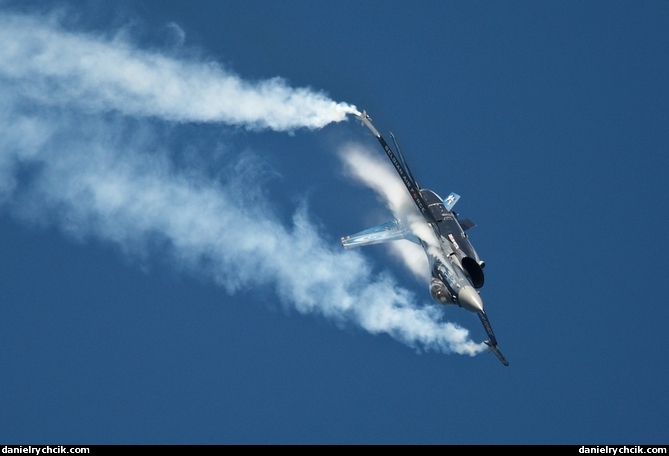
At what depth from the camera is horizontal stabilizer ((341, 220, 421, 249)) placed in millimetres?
74250

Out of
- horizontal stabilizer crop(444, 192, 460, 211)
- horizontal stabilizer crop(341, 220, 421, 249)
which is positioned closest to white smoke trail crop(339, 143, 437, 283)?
horizontal stabilizer crop(341, 220, 421, 249)

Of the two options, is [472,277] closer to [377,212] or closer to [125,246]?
[377,212]

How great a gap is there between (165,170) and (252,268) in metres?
6.71

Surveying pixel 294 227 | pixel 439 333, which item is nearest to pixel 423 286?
pixel 439 333

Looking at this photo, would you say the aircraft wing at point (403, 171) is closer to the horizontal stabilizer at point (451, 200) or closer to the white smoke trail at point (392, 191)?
the white smoke trail at point (392, 191)

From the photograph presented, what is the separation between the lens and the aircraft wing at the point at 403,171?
72625 millimetres

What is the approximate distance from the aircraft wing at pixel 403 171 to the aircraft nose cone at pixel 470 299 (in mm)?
4293

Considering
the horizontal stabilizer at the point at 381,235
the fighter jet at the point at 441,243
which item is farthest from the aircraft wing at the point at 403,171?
the horizontal stabilizer at the point at 381,235

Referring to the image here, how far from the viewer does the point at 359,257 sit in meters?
79.6

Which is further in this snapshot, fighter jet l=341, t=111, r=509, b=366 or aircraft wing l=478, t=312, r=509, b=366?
aircraft wing l=478, t=312, r=509, b=366

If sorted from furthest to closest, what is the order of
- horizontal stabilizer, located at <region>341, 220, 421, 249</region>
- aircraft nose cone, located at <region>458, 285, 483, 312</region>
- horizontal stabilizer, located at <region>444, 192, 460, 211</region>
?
horizontal stabilizer, located at <region>444, 192, 460, 211</region>
horizontal stabilizer, located at <region>341, 220, 421, 249</region>
aircraft nose cone, located at <region>458, 285, 483, 312</region>

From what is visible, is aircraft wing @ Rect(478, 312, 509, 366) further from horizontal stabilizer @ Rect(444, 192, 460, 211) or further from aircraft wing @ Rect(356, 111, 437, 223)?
horizontal stabilizer @ Rect(444, 192, 460, 211)

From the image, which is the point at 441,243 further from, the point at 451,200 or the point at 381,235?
the point at 451,200

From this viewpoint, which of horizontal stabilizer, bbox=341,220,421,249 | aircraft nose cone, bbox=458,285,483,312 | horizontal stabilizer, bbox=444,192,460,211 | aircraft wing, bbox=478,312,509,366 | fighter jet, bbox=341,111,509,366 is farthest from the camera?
horizontal stabilizer, bbox=444,192,460,211
